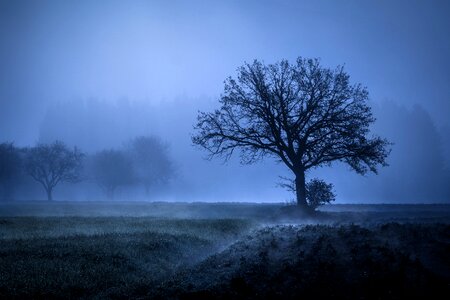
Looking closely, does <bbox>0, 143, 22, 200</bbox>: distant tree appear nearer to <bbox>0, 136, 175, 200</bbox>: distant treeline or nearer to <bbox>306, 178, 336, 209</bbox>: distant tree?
<bbox>0, 136, 175, 200</bbox>: distant treeline

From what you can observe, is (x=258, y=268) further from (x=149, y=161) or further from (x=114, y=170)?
(x=114, y=170)

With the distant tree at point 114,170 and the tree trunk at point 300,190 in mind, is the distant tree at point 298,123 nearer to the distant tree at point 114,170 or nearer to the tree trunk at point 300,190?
the tree trunk at point 300,190

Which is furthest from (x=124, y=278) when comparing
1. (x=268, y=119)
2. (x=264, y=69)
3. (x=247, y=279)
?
(x=264, y=69)

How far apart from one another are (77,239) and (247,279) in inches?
447

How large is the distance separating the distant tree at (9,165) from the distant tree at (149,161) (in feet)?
92.5

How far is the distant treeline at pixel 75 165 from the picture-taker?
8344cm

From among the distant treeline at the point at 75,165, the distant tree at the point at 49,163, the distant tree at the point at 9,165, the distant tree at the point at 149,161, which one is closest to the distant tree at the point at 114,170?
the distant treeline at the point at 75,165

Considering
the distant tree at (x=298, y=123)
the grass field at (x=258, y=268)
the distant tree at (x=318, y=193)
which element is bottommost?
the grass field at (x=258, y=268)

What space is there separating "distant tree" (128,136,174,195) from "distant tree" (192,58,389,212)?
6173cm

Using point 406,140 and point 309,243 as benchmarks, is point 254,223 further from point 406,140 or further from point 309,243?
point 406,140

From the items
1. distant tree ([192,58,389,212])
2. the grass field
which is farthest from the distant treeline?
the grass field

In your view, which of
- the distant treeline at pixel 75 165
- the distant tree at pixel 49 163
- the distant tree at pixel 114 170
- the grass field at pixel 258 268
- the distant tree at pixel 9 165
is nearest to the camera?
the grass field at pixel 258 268

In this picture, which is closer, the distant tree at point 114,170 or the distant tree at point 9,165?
the distant tree at point 9,165

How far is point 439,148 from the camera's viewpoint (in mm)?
90625
